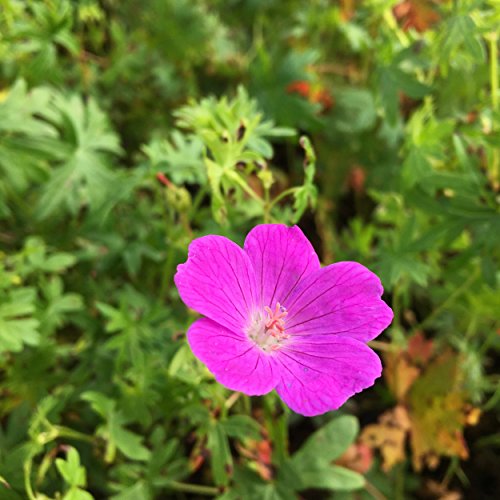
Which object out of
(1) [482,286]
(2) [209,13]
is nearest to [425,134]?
(1) [482,286]

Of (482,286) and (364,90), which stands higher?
(364,90)

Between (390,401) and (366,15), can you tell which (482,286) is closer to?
(390,401)

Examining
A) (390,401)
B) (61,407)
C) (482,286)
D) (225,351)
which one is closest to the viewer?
(225,351)

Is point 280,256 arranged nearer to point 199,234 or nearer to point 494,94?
point 199,234

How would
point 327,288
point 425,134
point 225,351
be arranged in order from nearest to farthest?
point 225,351 → point 327,288 → point 425,134

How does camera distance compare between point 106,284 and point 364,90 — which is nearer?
point 106,284

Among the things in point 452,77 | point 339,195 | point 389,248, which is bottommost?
point 339,195

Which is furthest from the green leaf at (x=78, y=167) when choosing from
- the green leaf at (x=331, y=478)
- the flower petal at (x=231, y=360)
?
the green leaf at (x=331, y=478)
